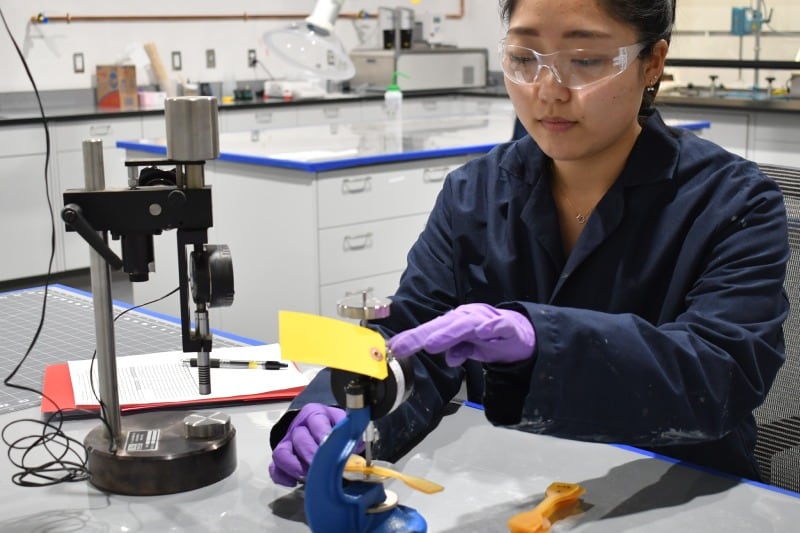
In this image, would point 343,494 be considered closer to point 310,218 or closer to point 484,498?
point 484,498

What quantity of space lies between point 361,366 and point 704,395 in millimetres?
403

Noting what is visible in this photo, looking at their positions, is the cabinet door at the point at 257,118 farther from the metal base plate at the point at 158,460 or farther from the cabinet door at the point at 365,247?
the metal base plate at the point at 158,460

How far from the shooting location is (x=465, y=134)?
420 cm

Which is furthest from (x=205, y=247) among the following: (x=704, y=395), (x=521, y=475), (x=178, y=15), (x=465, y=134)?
(x=178, y=15)

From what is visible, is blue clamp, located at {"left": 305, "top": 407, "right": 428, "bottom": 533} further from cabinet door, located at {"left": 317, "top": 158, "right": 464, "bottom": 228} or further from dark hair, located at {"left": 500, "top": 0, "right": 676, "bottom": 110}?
cabinet door, located at {"left": 317, "top": 158, "right": 464, "bottom": 228}

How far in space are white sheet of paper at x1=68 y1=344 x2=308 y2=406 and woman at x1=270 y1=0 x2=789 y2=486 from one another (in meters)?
0.22

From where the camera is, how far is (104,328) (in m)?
1.12

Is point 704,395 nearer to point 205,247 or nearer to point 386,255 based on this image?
point 205,247

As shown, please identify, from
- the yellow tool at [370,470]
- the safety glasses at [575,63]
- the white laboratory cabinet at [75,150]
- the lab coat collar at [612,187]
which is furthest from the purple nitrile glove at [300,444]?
the white laboratory cabinet at [75,150]

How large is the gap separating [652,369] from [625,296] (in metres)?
0.28

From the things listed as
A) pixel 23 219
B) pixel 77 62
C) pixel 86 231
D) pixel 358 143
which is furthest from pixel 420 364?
pixel 77 62

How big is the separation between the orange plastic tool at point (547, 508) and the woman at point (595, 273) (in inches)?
2.1

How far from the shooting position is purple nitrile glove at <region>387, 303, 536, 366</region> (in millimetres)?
888

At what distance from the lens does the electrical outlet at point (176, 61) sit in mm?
6008
